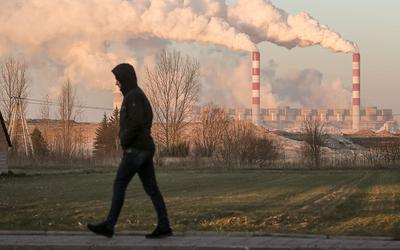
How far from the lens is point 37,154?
80188 mm

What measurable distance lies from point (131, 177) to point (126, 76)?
1.28m

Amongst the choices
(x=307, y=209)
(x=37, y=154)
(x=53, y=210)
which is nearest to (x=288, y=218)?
(x=307, y=209)

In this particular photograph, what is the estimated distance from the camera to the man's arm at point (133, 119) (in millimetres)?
9055

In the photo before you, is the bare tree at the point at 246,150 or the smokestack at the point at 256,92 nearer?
the bare tree at the point at 246,150

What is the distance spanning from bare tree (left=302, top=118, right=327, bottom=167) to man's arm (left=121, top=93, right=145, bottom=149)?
61.4 meters

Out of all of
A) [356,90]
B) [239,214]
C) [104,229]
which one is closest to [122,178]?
[104,229]

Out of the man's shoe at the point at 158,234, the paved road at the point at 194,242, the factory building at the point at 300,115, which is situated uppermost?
the factory building at the point at 300,115

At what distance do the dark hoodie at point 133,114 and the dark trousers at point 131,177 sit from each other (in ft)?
0.37

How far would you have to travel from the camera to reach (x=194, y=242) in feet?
28.8

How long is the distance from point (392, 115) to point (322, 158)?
90889 millimetres

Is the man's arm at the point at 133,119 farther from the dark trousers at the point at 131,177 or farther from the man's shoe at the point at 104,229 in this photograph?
the man's shoe at the point at 104,229

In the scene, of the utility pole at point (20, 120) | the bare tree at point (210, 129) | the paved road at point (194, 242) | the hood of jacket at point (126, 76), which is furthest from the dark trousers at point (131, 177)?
the bare tree at point (210, 129)

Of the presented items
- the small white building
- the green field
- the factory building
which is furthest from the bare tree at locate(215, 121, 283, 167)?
the factory building

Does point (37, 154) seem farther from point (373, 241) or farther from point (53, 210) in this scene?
point (373, 241)
